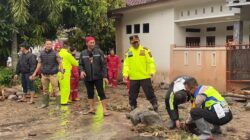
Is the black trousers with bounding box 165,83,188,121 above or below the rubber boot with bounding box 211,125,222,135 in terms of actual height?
above

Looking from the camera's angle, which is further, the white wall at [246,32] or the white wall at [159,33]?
the white wall at [159,33]

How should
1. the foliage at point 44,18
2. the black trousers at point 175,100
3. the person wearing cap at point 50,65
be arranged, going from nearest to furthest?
the black trousers at point 175,100
the person wearing cap at point 50,65
the foliage at point 44,18

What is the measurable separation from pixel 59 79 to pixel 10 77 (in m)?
4.44

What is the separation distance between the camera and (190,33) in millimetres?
18250

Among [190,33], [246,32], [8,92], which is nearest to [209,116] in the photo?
[8,92]

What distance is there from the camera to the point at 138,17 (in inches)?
788

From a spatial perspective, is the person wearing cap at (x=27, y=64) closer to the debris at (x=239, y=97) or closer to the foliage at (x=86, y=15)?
the foliage at (x=86, y=15)

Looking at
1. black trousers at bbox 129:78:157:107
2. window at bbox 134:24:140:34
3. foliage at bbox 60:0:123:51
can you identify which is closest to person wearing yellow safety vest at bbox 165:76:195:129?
black trousers at bbox 129:78:157:107

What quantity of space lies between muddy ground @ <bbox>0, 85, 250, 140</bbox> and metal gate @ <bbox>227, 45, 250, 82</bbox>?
2662 mm

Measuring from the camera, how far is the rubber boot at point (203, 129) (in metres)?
6.70

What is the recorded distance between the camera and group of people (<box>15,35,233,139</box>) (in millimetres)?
6727

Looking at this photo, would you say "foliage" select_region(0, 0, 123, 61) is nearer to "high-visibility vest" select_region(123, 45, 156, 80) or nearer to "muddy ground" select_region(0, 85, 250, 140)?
"muddy ground" select_region(0, 85, 250, 140)

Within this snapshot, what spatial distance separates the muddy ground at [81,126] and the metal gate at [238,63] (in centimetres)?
266

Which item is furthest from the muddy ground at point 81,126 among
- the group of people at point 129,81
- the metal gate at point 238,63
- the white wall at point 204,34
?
the white wall at point 204,34
